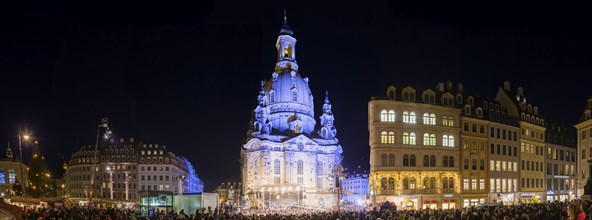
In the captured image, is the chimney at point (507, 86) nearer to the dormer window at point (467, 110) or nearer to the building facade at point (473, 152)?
the building facade at point (473, 152)

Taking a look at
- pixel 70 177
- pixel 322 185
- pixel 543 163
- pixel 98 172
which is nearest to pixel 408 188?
pixel 543 163

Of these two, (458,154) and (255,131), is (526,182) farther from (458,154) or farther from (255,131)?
(255,131)

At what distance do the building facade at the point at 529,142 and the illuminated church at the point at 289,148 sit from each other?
112ft

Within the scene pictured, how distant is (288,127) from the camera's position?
11544cm

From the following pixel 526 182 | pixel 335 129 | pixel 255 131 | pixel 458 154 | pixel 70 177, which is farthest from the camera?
pixel 70 177

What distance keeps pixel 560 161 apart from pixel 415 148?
32308 mm

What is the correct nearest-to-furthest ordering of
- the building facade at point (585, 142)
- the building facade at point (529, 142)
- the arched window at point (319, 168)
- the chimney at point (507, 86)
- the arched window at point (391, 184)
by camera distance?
the arched window at point (391, 184) < the building facade at point (585, 142) < the building facade at point (529, 142) < the chimney at point (507, 86) < the arched window at point (319, 168)

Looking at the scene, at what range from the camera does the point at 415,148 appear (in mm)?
62531

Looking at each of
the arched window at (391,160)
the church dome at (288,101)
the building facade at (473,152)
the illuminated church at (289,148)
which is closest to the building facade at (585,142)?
the building facade at (473,152)

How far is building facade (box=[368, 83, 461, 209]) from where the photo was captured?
61219 millimetres

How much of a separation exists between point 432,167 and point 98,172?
3791 inches

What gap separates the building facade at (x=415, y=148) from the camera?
201 ft

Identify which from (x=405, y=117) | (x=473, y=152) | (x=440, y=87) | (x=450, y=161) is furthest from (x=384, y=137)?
(x=473, y=152)

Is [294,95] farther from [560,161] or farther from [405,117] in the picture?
[405,117]
